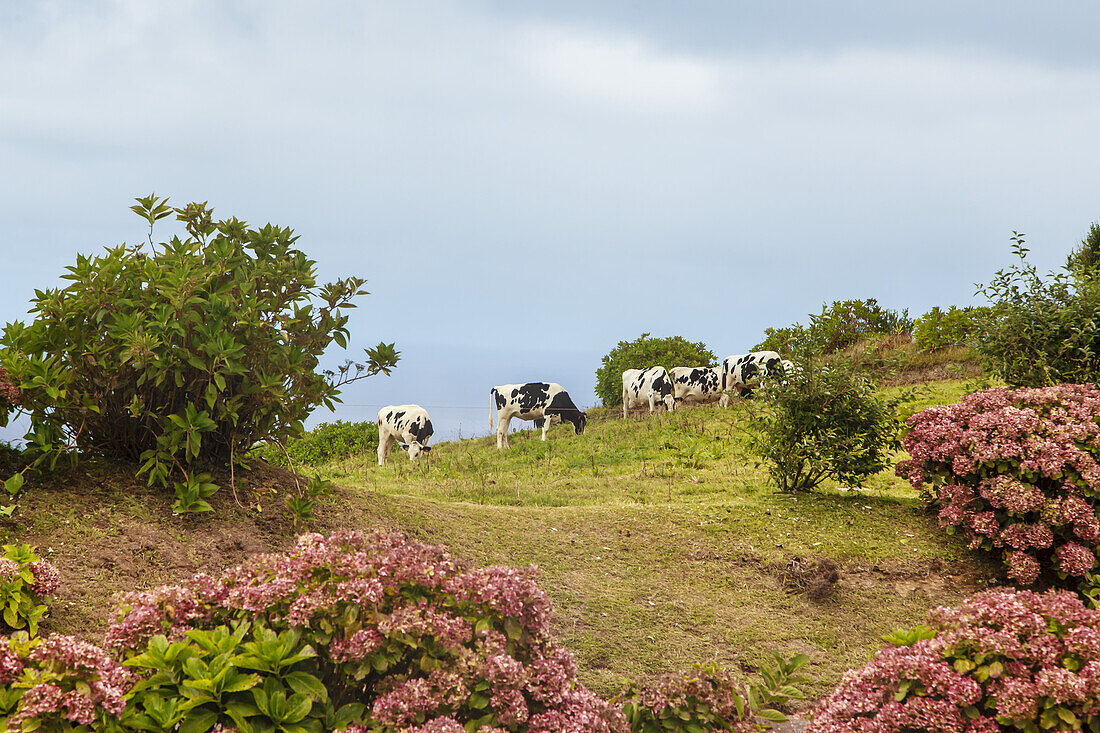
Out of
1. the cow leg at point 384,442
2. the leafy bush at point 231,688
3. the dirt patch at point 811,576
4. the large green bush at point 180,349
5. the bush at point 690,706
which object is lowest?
the dirt patch at point 811,576

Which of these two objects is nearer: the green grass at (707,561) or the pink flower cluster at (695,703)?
the pink flower cluster at (695,703)

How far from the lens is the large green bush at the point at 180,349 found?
245 inches

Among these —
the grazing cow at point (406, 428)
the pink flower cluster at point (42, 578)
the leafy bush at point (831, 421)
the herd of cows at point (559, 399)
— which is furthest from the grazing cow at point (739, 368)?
the pink flower cluster at point (42, 578)

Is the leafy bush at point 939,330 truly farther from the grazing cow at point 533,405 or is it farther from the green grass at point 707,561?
the green grass at point 707,561

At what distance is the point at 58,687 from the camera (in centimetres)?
296

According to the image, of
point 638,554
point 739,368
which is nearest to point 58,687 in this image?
point 638,554

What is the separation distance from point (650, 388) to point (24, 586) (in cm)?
1902

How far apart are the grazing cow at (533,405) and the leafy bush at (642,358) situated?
27.2ft

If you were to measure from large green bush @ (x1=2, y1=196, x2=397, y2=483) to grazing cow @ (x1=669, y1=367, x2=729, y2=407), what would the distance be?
16.8 meters

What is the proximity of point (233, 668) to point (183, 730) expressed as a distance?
0.26m

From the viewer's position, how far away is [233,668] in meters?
3.00

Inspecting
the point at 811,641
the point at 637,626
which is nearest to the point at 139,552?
the point at 637,626

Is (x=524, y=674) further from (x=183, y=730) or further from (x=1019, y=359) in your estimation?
(x=1019, y=359)

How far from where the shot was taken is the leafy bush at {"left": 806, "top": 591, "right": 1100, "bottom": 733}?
3.27 meters
